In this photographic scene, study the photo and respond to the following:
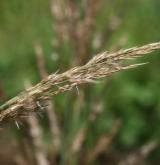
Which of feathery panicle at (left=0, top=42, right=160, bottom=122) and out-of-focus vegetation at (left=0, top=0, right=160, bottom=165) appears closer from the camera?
feathery panicle at (left=0, top=42, right=160, bottom=122)

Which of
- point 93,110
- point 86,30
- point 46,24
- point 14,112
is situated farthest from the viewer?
point 46,24

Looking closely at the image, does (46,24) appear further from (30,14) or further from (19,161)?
(19,161)

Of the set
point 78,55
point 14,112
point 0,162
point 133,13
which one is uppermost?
point 14,112

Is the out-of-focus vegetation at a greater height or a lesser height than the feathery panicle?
lesser

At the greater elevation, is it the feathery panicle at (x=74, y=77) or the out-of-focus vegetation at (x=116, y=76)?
the feathery panicle at (x=74, y=77)

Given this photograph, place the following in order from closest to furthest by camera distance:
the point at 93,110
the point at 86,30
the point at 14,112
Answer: the point at 14,112 < the point at 86,30 < the point at 93,110

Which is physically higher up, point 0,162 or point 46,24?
A: point 46,24

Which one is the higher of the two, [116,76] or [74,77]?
[74,77]

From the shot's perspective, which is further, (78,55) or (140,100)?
(140,100)

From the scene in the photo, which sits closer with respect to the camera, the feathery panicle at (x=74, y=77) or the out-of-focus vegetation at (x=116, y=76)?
the feathery panicle at (x=74, y=77)

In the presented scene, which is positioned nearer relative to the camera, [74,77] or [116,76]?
[74,77]

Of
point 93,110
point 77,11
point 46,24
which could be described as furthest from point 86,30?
point 46,24
